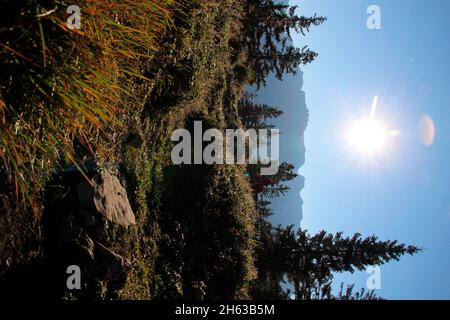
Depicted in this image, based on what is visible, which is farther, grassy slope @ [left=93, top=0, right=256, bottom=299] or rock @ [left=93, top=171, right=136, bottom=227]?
grassy slope @ [left=93, top=0, right=256, bottom=299]

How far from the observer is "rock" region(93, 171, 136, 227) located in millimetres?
6098

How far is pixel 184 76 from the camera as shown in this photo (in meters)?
7.86

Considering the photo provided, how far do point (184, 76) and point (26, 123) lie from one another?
525 centimetres

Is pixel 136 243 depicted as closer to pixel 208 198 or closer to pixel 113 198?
pixel 113 198

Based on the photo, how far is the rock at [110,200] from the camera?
6.10m
